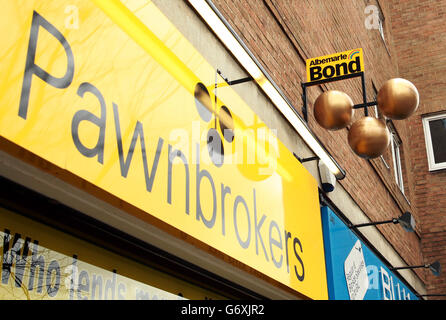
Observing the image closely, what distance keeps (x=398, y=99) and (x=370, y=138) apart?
428mm

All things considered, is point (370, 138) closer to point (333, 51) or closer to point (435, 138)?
point (333, 51)

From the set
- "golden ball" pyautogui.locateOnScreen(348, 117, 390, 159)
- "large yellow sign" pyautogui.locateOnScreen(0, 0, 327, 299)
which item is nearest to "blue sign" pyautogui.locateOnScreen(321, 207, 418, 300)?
"large yellow sign" pyautogui.locateOnScreen(0, 0, 327, 299)

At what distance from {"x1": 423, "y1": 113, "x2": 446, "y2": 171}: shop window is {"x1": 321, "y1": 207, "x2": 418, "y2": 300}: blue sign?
541 centimetres

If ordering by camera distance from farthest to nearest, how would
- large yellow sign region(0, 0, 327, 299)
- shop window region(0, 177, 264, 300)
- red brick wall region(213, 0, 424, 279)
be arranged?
red brick wall region(213, 0, 424, 279), shop window region(0, 177, 264, 300), large yellow sign region(0, 0, 327, 299)

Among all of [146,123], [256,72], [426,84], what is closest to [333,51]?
[256,72]

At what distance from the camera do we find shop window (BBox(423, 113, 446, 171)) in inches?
530

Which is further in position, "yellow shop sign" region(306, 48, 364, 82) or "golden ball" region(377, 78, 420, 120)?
"yellow shop sign" region(306, 48, 364, 82)

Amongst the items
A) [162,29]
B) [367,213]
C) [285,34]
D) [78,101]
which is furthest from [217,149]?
[367,213]

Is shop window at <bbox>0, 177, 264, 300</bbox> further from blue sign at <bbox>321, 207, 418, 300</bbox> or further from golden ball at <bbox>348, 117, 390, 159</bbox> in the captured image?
blue sign at <bbox>321, 207, 418, 300</bbox>

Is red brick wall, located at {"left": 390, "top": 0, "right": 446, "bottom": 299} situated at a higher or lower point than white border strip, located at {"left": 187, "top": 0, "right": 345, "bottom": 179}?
higher

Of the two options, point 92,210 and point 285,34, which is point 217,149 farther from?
point 285,34

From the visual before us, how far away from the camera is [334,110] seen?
536 centimetres

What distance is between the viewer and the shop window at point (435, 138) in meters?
13.5

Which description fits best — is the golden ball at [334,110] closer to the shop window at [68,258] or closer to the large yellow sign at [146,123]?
the large yellow sign at [146,123]
